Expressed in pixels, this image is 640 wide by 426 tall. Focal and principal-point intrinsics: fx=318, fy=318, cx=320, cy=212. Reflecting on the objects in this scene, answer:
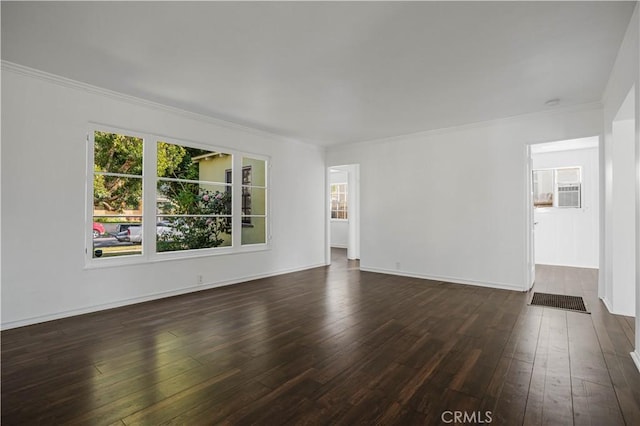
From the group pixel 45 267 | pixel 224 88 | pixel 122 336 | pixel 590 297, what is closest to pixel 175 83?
pixel 224 88

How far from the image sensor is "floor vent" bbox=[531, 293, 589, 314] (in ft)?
13.8

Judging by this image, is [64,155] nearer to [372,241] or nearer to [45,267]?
[45,267]

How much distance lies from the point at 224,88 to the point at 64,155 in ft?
6.75

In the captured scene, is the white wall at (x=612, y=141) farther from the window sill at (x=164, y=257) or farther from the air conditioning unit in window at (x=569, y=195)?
the window sill at (x=164, y=257)

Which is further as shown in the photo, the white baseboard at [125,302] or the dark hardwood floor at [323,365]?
the white baseboard at [125,302]

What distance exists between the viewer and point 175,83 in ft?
12.6

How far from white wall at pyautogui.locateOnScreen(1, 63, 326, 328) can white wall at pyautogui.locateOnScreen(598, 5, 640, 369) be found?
5170 millimetres

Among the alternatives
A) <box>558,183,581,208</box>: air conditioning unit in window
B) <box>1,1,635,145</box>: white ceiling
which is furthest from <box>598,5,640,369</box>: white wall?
<box>558,183,581,208</box>: air conditioning unit in window

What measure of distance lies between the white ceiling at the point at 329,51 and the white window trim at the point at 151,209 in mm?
587

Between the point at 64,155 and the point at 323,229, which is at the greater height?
the point at 64,155

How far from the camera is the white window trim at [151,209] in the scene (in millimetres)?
3996

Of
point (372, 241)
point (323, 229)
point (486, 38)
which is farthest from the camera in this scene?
point (323, 229)

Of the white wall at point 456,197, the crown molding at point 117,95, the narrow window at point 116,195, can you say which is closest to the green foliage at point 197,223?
the narrow window at point 116,195

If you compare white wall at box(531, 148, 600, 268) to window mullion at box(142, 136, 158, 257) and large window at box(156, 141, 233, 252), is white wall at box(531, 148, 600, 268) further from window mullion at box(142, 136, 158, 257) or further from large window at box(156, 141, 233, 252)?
window mullion at box(142, 136, 158, 257)
